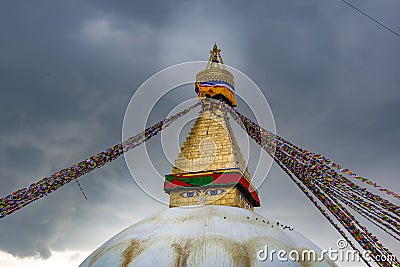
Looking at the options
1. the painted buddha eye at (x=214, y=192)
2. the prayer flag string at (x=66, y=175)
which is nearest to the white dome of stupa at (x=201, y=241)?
the painted buddha eye at (x=214, y=192)

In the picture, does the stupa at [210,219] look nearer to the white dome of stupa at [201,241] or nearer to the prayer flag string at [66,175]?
the white dome of stupa at [201,241]

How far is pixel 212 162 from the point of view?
37.4ft

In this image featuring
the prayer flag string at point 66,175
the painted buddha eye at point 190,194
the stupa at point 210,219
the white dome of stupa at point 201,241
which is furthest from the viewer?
the painted buddha eye at point 190,194

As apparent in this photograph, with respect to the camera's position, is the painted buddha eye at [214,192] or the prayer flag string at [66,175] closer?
the prayer flag string at [66,175]

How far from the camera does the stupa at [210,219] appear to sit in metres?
8.31

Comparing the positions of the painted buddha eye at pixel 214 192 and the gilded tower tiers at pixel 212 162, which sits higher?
the gilded tower tiers at pixel 212 162

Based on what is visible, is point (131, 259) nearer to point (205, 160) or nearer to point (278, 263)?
point (278, 263)

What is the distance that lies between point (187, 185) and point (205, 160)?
84 cm

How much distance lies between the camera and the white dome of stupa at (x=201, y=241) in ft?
26.9

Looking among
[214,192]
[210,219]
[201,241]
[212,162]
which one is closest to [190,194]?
[214,192]

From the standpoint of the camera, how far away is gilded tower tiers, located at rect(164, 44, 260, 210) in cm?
1097

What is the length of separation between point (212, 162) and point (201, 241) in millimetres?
3239

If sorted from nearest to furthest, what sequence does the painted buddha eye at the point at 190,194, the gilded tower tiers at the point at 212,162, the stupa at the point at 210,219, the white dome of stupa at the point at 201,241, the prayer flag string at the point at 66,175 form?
the white dome of stupa at the point at 201,241
the stupa at the point at 210,219
the prayer flag string at the point at 66,175
the gilded tower tiers at the point at 212,162
the painted buddha eye at the point at 190,194

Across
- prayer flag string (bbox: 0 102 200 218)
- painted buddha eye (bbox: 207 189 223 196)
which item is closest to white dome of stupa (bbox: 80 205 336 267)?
painted buddha eye (bbox: 207 189 223 196)
